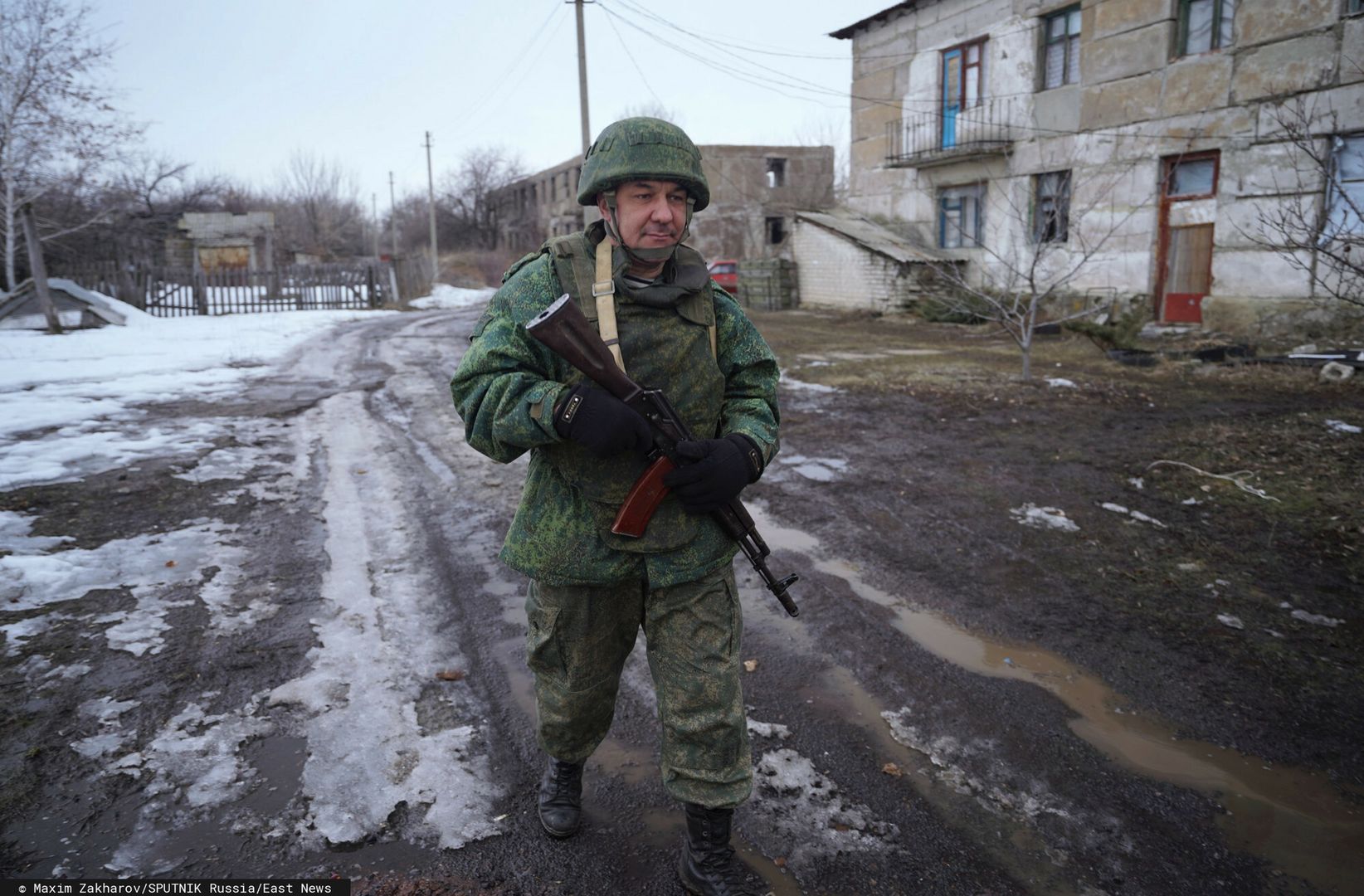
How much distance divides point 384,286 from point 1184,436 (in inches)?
917

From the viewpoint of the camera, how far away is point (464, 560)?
169 inches

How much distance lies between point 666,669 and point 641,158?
1.28m

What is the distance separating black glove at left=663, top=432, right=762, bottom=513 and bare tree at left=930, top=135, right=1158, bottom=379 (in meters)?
13.3

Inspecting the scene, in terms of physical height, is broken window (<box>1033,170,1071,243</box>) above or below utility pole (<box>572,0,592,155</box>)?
below

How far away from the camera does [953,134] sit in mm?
19562

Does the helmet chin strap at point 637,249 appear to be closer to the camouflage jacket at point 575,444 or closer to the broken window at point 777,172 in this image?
the camouflage jacket at point 575,444

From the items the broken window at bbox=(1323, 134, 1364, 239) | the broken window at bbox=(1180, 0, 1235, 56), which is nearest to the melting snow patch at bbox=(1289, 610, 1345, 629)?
the broken window at bbox=(1323, 134, 1364, 239)

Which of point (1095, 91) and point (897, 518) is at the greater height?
point (1095, 91)

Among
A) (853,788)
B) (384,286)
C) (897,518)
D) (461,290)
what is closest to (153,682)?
(853,788)

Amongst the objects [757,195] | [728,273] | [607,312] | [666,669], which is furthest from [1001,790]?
[757,195]

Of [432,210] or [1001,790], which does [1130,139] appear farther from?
[432,210]

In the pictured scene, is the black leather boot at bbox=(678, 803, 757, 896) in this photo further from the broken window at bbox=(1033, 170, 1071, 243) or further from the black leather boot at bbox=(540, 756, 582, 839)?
the broken window at bbox=(1033, 170, 1071, 243)

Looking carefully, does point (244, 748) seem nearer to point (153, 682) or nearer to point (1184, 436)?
point (153, 682)

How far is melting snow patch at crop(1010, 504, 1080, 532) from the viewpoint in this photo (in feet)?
15.6
